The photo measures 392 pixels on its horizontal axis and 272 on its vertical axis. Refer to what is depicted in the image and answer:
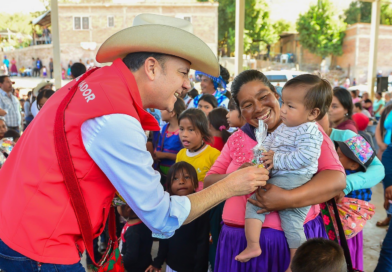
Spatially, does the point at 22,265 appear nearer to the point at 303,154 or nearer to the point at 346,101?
the point at 303,154

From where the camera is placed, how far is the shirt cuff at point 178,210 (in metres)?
1.72

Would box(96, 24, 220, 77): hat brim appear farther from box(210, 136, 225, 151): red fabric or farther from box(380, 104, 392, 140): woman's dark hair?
box(380, 104, 392, 140): woman's dark hair

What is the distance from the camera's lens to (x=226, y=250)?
240 centimetres

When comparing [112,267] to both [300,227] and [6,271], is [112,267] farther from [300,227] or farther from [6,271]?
[300,227]

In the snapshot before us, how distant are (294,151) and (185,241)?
1.64 m

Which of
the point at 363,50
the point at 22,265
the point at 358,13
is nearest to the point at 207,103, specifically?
the point at 22,265

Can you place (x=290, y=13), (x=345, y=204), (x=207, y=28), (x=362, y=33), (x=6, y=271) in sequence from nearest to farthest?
(x=6, y=271) → (x=345, y=204) → (x=207, y=28) → (x=362, y=33) → (x=290, y=13)

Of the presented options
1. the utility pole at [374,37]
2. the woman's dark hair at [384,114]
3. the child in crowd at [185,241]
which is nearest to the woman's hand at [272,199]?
the child in crowd at [185,241]

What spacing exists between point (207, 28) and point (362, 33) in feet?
58.7

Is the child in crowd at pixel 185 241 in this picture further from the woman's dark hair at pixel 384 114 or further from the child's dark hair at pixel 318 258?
the woman's dark hair at pixel 384 114

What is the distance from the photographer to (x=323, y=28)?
1667 inches

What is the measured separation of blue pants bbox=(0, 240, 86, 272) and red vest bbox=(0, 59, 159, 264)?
35mm

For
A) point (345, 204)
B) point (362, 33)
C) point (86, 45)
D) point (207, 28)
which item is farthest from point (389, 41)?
point (345, 204)

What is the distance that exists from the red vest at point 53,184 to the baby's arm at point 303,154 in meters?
0.99
